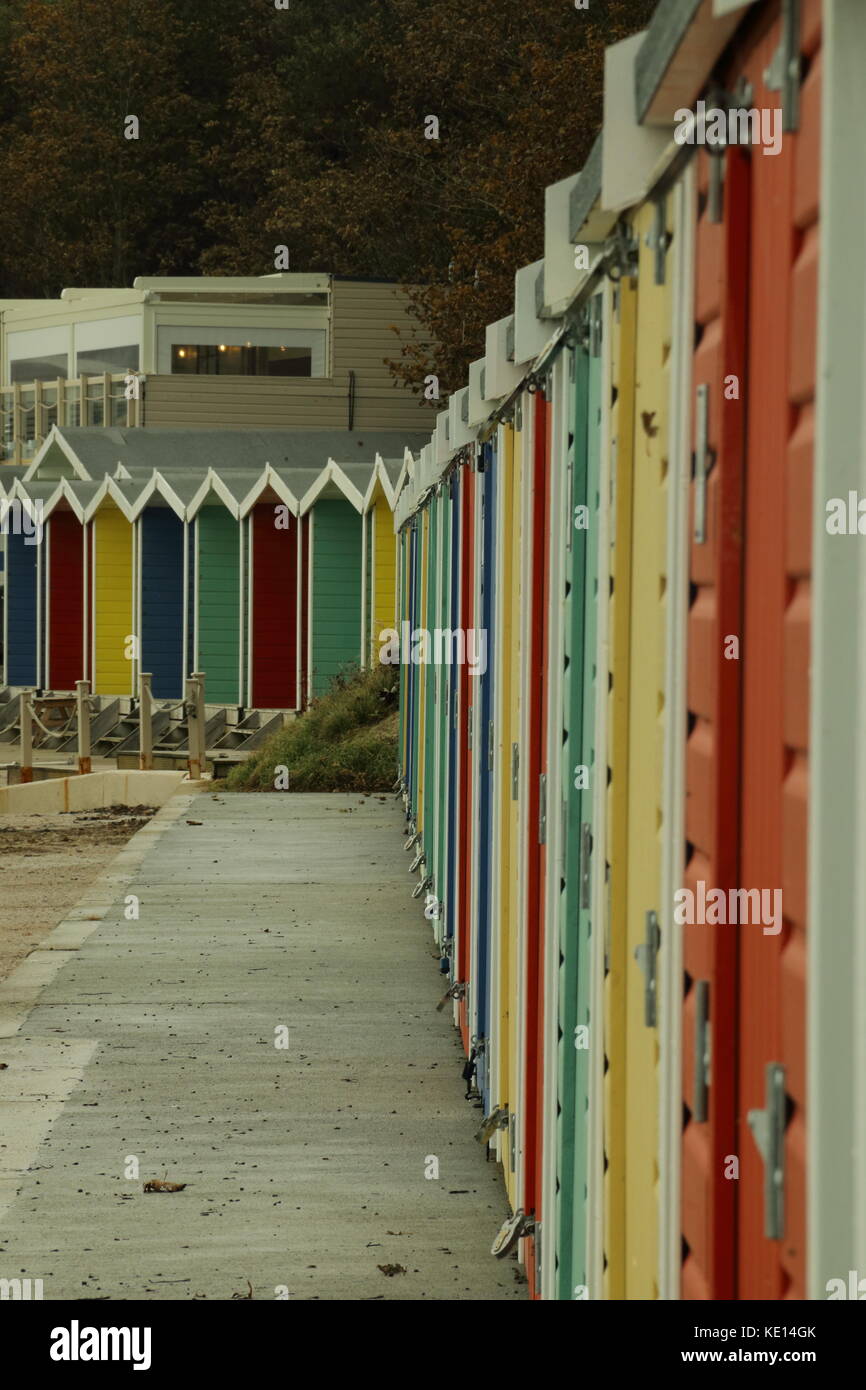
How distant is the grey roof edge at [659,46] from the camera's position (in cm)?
247

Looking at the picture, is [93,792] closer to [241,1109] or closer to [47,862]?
[47,862]

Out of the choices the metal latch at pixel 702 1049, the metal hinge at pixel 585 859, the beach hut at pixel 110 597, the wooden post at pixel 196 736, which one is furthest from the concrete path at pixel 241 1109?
the beach hut at pixel 110 597

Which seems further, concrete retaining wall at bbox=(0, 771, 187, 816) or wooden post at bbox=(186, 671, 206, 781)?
concrete retaining wall at bbox=(0, 771, 187, 816)

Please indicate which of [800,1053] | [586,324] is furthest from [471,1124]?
[800,1053]

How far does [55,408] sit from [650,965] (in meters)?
34.8

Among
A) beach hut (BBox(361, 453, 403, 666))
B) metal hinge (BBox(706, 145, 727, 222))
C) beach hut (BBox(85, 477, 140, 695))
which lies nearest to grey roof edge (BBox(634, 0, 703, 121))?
metal hinge (BBox(706, 145, 727, 222))

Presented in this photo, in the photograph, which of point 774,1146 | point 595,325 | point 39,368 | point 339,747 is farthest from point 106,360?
point 774,1146

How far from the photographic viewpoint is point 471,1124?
6523 millimetres

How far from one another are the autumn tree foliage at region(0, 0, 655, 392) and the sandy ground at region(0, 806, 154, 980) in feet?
77.6

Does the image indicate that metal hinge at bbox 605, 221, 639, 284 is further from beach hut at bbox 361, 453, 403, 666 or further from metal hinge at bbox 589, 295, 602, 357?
beach hut at bbox 361, 453, 403, 666

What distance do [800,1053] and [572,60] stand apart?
3002 cm

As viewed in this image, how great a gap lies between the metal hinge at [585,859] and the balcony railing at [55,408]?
3047cm

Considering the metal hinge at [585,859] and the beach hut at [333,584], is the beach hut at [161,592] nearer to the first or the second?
the beach hut at [333,584]

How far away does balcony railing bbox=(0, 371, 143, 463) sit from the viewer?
1351 inches
